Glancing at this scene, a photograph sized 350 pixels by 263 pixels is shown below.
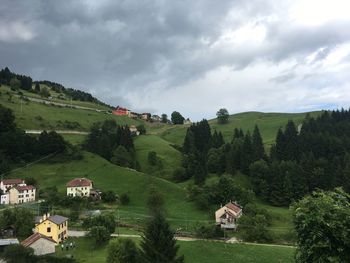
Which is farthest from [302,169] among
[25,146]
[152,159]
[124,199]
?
[25,146]

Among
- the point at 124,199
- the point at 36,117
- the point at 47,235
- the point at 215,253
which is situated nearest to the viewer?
the point at 215,253

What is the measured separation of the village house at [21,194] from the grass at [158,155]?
3854 centimetres

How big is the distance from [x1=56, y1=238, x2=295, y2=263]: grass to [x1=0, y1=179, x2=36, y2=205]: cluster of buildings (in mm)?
38815

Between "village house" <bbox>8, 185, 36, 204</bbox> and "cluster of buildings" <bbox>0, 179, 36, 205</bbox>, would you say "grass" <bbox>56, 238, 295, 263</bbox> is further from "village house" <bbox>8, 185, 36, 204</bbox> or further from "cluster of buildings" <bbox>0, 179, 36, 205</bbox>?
"cluster of buildings" <bbox>0, 179, 36, 205</bbox>

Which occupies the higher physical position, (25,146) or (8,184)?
(25,146)

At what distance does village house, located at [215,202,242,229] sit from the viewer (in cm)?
8169

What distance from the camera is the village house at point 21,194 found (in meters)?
102

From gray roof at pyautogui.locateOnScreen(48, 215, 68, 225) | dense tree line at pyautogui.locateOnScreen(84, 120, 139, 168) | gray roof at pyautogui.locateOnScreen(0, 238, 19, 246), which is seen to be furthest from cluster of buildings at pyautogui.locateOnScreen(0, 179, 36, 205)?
gray roof at pyautogui.locateOnScreen(0, 238, 19, 246)

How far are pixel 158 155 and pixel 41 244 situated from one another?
272 ft

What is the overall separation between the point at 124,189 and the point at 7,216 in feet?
116

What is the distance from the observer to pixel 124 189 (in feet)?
350

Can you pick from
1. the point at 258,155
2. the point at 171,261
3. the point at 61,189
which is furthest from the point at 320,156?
the point at 171,261

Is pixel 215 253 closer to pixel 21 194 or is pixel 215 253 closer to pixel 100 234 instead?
pixel 100 234

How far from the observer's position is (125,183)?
110 meters
